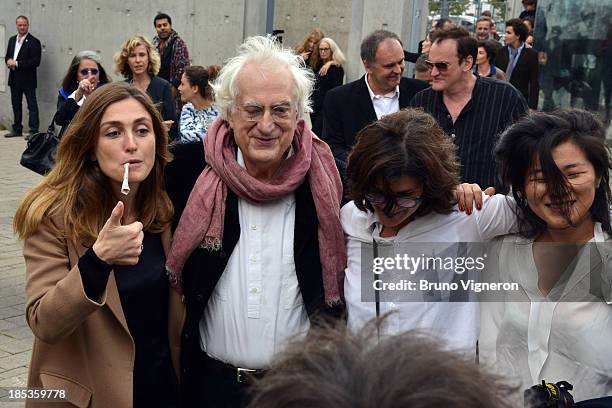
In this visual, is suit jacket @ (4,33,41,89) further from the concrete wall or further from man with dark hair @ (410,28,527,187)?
man with dark hair @ (410,28,527,187)

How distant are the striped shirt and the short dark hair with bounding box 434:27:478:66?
0.30 m

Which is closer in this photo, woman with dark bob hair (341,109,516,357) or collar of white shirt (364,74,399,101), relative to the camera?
woman with dark bob hair (341,109,516,357)

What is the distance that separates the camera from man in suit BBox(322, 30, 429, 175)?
523 cm

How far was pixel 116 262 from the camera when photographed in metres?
2.39

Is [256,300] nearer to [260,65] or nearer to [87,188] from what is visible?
[87,188]

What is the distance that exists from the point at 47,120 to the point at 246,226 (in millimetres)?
13423

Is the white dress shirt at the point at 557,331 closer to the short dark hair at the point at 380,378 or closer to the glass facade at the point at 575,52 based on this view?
the short dark hair at the point at 380,378

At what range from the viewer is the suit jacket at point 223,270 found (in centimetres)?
264

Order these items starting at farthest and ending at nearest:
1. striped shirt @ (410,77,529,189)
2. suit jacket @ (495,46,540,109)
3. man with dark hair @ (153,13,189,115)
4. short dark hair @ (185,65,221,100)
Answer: man with dark hair @ (153,13,189,115) → suit jacket @ (495,46,540,109) → short dark hair @ (185,65,221,100) → striped shirt @ (410,77,529,189)

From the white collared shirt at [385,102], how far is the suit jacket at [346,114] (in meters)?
0.03

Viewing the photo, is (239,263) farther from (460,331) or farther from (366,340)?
(366,340)

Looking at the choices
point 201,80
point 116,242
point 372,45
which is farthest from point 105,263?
point 201,80

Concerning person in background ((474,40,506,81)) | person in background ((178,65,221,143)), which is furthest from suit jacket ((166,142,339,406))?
person in background ((474,40,506,81))

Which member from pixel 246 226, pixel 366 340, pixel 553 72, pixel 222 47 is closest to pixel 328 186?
pixel 246 226
